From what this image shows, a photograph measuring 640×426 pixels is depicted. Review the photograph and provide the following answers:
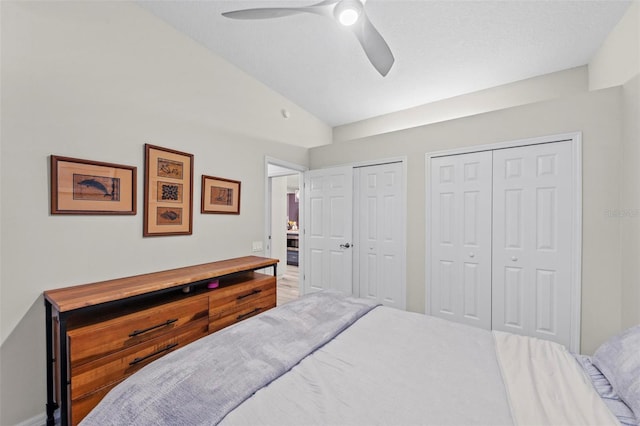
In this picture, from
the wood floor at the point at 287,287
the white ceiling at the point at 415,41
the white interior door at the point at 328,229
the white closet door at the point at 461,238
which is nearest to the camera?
the white ceiling at the point at 415,41

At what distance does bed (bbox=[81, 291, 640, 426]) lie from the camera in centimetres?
84

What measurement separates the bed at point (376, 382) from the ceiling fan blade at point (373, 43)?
1.81 meters

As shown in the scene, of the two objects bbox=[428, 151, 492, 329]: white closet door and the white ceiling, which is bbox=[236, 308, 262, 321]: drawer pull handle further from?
the white ceiling

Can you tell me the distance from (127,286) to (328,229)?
8.19 feet

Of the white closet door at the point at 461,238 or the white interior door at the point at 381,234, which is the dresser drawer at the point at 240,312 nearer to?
the white interior door at the point at 381,234

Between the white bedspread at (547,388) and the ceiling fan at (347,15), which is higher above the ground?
the ceiling fan at (347,15)

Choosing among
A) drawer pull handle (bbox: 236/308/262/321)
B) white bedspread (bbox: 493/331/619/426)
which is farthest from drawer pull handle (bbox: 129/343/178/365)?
white bedspread (bbox: 493/331/619/426)

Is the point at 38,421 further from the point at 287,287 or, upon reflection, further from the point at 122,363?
the point at 287,287

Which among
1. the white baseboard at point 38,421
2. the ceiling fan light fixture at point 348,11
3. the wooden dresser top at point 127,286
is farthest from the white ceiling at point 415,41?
the white baseboard at point 38,421

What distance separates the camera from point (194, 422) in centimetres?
81

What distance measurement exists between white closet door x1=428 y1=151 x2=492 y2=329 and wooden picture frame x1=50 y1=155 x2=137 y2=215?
9.77 ft

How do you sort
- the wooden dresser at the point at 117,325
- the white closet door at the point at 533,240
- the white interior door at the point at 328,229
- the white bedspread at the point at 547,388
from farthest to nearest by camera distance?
the white interior door at the point at 328,229
the white closet door at the point at 533,240
the wooden dresser at the point at 117,325
the white bedspread at the point at 547,388

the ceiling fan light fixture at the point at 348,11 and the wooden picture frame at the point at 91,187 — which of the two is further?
the wooden picture frame at the point at 91,187

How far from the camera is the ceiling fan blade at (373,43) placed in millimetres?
1588
